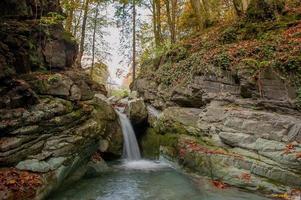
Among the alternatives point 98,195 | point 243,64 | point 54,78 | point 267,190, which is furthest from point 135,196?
point 243,64

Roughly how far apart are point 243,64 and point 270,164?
3.79 m

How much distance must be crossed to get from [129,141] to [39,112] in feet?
17.6

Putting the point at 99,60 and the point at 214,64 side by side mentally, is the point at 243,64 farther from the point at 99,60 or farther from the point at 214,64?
the point at 99,60

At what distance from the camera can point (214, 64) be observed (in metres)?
11.0

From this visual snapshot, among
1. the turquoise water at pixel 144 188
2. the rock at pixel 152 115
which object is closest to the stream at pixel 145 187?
the turquoise water at pixel 144 188

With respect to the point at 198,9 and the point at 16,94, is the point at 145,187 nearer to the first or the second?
the point at 16,94

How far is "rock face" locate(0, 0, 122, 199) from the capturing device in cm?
690

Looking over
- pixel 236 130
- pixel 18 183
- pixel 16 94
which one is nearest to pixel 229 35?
pixel 236 130

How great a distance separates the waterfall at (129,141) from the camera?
39.4 feet

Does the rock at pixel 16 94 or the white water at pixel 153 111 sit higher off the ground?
the rock at pixel 16 94

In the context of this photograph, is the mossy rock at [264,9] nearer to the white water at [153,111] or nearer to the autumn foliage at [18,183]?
the white water at [153,111]

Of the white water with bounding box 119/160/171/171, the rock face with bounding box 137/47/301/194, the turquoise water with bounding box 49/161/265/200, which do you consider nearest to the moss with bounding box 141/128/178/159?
the rock face with bounding box 137/47/301/194

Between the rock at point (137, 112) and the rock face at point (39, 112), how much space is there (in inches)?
81.3

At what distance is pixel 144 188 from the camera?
322 inches
